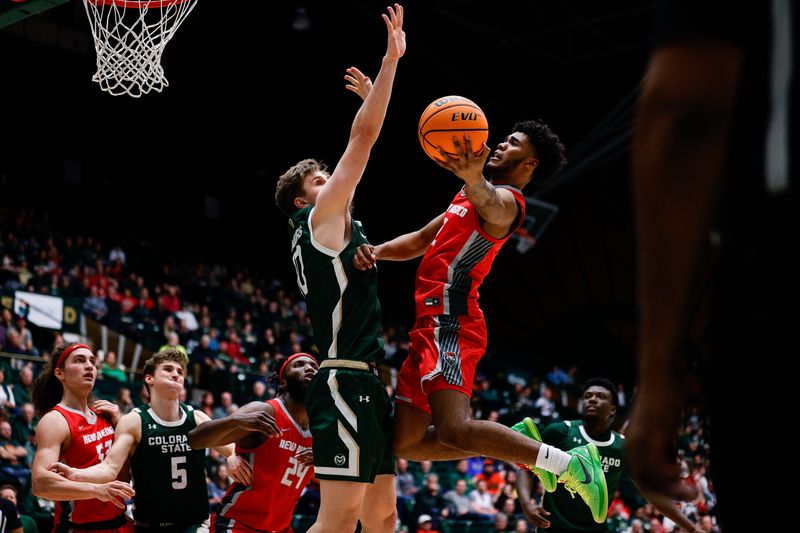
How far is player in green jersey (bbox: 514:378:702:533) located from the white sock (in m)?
1.89

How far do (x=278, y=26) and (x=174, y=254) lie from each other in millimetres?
6060

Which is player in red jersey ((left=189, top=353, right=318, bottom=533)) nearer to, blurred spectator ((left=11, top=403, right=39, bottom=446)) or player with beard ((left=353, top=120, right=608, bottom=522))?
player with beard ((left=353, top=120, right=608, bottom=522))

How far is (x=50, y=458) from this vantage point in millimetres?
5762

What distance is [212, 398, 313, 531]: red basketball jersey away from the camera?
564cm

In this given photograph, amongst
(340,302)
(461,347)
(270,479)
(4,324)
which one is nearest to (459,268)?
(461,347)

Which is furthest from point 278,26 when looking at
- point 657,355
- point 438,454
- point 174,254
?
point 657,355

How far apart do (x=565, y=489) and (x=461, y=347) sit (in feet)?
8.54

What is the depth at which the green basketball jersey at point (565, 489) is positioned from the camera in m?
6.76

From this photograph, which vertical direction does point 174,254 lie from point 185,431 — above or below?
above

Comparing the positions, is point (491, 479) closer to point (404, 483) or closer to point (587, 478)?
point (404, 483)

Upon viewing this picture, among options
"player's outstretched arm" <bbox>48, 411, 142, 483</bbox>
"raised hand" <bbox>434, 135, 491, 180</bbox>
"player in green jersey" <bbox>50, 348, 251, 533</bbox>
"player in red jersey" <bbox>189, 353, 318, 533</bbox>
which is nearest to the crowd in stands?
"player in red jersey" <bbox>189, 353, 318, 533</bbox>

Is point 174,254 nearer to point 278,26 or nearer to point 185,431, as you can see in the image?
point 278,26

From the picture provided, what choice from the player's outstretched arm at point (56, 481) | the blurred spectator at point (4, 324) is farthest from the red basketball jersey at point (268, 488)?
the blurred spectator at point (4, 324)

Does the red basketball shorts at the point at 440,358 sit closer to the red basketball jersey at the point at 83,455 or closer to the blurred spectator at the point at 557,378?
the red basketball jersey at the point at 83,455
